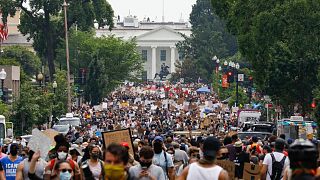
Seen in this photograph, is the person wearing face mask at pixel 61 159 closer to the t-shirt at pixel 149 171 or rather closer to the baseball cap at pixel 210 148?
the t-shirt at pixel 149 171

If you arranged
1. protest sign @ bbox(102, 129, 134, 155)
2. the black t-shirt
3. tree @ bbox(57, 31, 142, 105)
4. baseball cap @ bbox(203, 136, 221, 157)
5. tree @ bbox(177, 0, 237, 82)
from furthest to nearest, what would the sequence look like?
tree @ bbox(177, 0, 237, 82) < tree @ bbox(57, 31, 142, 105) < the black t-shirt < protest sign @ bbox(102, 129, 134, 155) < baseball cap @ bbox(203, 136, 221, 157)

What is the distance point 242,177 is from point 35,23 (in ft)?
223

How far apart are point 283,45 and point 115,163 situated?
40220mm

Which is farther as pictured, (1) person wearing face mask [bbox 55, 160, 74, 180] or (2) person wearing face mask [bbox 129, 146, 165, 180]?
(2) person wearing face mask [bbox 129, 146, 165, 180]

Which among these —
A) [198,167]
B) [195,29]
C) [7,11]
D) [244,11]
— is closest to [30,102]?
[244,11]

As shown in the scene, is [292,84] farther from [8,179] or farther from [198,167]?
[198,167]

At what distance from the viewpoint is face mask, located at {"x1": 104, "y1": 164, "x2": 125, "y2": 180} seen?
10.8m

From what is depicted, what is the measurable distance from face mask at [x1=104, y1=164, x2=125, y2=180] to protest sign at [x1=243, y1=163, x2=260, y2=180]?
10.4 metres

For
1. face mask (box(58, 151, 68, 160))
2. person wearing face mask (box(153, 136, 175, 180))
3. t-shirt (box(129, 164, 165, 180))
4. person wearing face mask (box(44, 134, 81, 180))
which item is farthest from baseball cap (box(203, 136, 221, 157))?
person wearing face mask (box(153, 136, 175, 180))

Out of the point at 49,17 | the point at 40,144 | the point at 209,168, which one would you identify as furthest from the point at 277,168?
the point at 49,17

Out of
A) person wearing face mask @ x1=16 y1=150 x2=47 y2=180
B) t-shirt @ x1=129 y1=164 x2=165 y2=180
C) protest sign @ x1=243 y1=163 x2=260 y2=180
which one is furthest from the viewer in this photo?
protest sign @ x1=243 y1=163 x2=260 y2=180

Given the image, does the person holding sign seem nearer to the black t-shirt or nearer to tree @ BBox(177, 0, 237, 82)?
the black t-shirt

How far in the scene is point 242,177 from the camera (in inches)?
890

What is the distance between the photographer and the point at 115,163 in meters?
10.9
